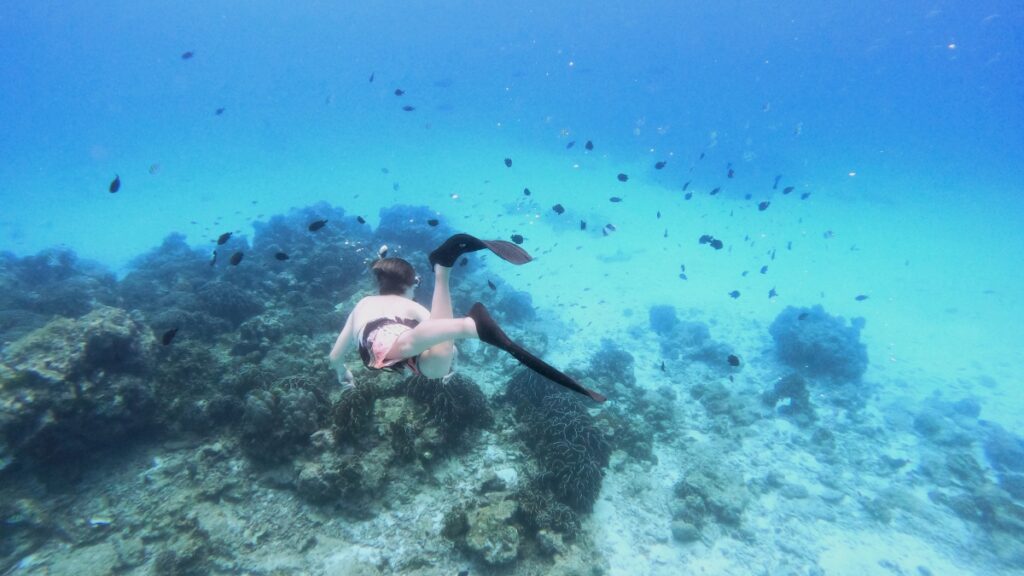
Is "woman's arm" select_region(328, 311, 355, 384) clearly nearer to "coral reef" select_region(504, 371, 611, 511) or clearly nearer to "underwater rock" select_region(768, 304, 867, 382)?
"coral reef" select_region(504, 371, 611, 511)

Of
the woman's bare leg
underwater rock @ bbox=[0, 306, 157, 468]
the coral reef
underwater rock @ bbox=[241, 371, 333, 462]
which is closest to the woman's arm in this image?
the woman's bare leg

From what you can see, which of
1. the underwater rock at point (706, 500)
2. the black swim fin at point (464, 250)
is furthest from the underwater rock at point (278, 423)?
the underwater rock at point (706, 500)

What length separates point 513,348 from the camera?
2.87 m

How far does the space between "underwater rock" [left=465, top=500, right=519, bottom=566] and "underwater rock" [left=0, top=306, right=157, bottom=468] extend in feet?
20.3

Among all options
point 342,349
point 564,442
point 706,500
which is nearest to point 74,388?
point 342,349

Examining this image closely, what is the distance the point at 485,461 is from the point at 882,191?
94.0 metres

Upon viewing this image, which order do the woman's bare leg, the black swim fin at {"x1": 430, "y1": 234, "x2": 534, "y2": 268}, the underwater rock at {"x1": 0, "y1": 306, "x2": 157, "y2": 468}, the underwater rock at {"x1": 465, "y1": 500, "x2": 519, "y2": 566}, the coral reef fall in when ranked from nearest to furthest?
1. the woman's bare leg
2. the black swim fin at {"x1": 430, "y1": 234, "x2": 534, "y2": 268}
3. the underwater rock at {"x1": 0, "y1": 306, "x2": 157, "y2": 468}
4. the underwater rock at {"x1": 465, "y1": 500, "x2": 519, "y2": 566}
5. the coral reef

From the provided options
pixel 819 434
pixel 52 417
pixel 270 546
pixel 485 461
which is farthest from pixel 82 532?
pixel 819 434

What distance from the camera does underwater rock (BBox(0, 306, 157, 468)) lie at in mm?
5871

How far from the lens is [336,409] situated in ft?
22.3

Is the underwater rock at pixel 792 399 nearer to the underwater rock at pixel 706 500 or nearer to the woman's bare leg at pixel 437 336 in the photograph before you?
the underwater rock at pixel 706 500

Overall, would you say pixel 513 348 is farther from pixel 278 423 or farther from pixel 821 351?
pixel 821 351

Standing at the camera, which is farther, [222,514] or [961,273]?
Answer: [961,273]

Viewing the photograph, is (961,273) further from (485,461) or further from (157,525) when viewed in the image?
(157,525)
